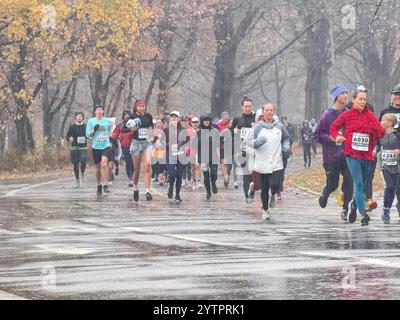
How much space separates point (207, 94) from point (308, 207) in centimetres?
6653

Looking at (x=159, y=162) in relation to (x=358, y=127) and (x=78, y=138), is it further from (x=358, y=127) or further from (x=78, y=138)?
(x=358, y=127)

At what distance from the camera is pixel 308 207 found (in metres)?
22.9

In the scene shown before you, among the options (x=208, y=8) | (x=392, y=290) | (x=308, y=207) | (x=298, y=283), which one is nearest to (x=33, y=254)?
(x=298, y=283)

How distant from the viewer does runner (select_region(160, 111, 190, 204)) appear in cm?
2463

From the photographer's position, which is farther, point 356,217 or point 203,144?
point 203,144

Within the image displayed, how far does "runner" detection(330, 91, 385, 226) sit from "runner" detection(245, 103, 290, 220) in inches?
72.3

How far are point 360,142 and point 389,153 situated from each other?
0.73 m

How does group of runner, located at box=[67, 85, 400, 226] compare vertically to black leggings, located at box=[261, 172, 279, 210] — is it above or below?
above

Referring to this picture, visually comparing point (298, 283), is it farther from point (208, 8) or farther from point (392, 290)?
point (208, 8)

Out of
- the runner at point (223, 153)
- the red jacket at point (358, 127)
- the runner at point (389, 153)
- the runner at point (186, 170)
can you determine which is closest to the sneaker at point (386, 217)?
A: the runner at point (389, 153)

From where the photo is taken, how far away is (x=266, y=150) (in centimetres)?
1941

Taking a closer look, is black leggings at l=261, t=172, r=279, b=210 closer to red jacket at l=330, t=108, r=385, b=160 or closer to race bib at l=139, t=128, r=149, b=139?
red jacket at l=330, t=108, r=385, b=160

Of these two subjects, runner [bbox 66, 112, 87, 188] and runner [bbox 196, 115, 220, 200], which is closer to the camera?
runner [bbox 196, 115, 220, 200]

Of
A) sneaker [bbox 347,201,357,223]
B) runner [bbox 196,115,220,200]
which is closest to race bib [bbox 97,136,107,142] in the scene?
runner [bbox 196,115,220,200]
